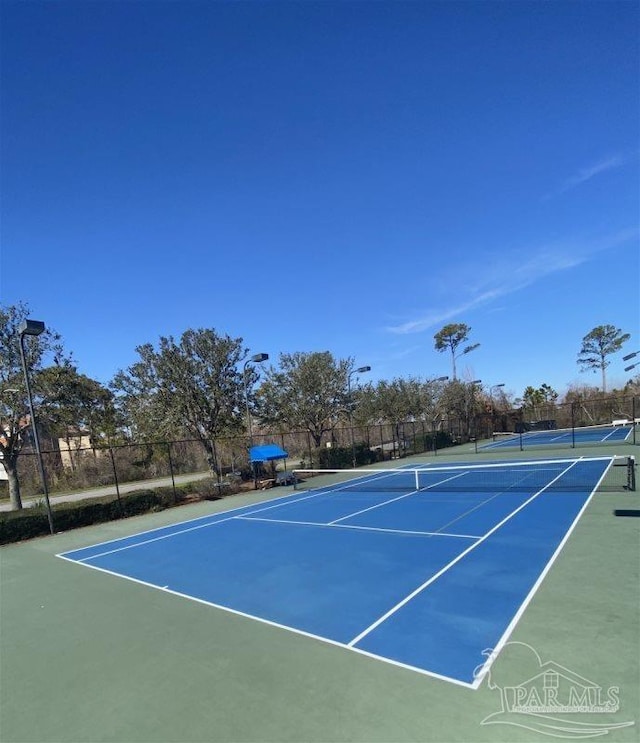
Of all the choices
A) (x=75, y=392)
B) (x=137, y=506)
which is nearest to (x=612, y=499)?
(x=137, y=506)

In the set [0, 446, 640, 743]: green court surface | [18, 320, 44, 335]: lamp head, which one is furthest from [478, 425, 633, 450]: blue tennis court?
[18, 320, 44, 335]: lamp head

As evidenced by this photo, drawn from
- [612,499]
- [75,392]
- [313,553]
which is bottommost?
[612,499]

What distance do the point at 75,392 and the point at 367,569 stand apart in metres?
13.9

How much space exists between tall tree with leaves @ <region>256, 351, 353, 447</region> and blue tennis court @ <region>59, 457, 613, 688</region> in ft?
38.3

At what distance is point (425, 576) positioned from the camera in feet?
23.0

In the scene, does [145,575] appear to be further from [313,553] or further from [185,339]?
[185,339]

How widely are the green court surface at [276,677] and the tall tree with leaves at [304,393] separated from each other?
20.0 m

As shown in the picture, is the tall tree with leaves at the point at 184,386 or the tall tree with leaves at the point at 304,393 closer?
the tall tree with leaves at the point at 184,386

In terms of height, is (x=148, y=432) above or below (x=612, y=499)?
above

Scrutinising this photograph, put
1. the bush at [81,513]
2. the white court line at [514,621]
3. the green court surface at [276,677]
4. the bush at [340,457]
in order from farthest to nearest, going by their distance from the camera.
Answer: the bush at [340,457] → the bush at [81,513] → the white court line at [514,621] → the green court surface at [276,677]

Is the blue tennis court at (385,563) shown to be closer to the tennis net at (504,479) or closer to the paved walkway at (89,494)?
the tennis net at (504,479)

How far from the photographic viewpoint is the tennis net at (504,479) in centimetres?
1428

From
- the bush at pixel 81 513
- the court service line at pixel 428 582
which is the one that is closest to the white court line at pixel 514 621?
the court service line at pixel 428 582

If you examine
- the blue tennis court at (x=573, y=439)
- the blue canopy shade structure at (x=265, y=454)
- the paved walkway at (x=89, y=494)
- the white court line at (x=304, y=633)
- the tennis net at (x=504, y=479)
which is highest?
the blue canopy shade structure at (x=265, y=454)
